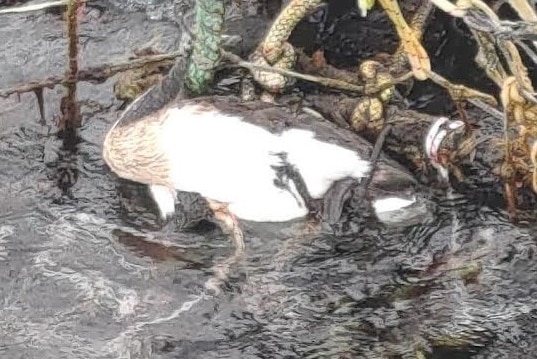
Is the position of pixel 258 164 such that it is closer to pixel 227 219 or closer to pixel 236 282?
pixel 227 219

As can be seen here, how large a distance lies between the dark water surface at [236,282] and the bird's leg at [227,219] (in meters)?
0.03

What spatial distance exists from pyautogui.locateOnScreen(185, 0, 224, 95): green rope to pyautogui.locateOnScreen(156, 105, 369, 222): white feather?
0.75ft

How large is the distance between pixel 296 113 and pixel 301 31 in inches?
26.6

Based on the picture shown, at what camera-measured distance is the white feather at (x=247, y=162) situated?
11.5 feet

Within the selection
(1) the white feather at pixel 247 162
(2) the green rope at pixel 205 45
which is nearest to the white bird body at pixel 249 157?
(1) the white feather at pixel 247 162

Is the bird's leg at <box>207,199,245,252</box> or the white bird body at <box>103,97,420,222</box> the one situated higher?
the white bird body at <box>103,97,420,222</box>

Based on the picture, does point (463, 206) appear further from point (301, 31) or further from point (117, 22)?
point (117, 22)

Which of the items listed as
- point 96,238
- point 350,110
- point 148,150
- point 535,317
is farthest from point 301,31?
point 535,317

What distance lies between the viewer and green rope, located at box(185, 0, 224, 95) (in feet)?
11.9

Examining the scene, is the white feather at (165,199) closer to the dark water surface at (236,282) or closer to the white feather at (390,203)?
the dark water surface at (236,282)

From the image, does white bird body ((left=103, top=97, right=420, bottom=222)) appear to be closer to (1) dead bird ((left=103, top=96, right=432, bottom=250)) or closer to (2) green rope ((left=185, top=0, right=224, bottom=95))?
(1) dead bird ((left=103, top=96, right=432, bottom=250))

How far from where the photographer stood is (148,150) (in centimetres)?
364

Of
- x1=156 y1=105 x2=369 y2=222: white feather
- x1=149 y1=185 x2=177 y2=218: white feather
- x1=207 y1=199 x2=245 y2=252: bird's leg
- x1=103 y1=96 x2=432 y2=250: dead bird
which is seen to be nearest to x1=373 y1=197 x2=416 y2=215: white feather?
x1=103 y1=96 x2=432 y2=250: dead bird

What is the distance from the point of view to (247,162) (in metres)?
3.52
